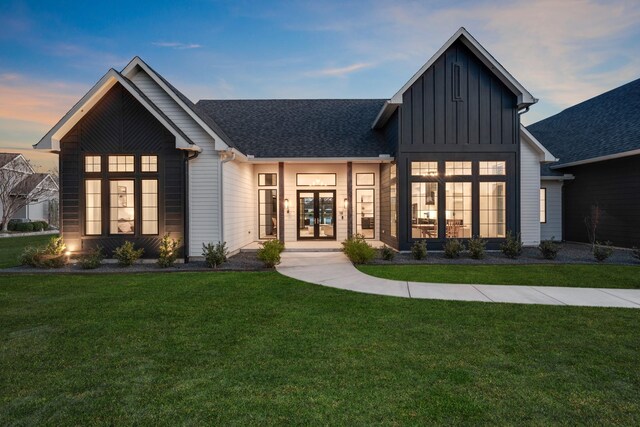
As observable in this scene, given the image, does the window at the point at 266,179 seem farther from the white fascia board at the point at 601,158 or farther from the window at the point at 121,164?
the white fascia board at the point at 601,158

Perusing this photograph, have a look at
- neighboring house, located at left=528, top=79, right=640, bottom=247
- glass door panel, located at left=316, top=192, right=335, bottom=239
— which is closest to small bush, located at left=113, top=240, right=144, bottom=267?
glass door panel, located at left=316, top=192, right=335, bottom=239

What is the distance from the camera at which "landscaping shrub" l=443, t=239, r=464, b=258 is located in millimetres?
9953

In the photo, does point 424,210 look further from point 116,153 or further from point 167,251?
point 116,153

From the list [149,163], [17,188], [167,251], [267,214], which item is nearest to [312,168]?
[267,214]

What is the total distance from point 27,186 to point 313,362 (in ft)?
113

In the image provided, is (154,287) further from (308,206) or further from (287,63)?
(287,63)

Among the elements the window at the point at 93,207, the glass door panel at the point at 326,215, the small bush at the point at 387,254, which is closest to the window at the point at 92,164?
the window at the point at 93,207

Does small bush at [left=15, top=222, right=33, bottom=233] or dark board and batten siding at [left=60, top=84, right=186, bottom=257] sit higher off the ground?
dark board and batten siding at [left=60, top=84, right=186, bottom=257]

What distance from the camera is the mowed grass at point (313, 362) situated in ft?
8.34

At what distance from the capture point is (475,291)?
6.39m

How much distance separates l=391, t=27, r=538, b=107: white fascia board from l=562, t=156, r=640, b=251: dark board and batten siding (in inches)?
190

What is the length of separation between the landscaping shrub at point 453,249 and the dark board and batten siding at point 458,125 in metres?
0.70

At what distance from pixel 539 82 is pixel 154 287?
25.6 meters

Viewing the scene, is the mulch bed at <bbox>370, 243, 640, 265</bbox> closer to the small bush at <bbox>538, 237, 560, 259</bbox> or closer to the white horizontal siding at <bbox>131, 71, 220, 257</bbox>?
the small bush at <bbox>538, 237, 560, 259</bbox>
